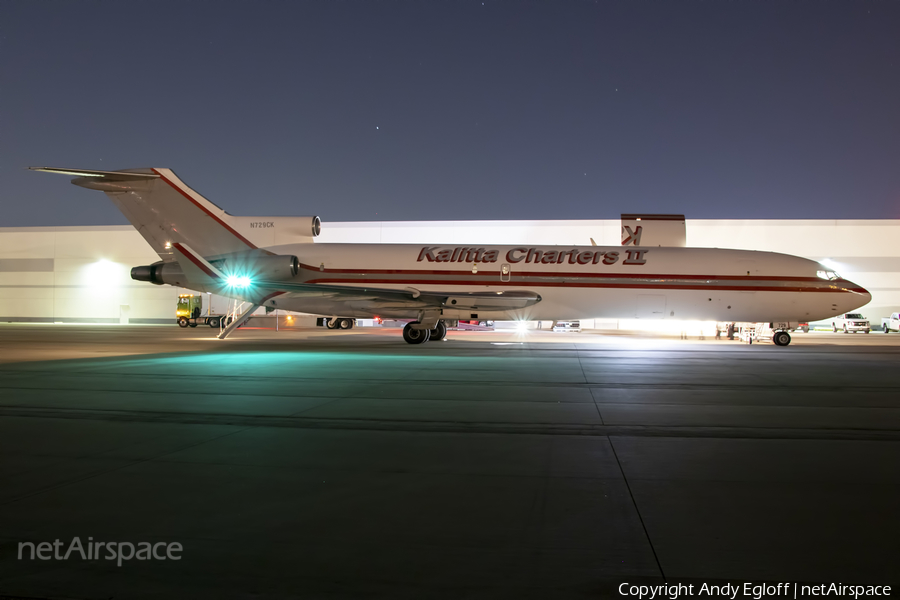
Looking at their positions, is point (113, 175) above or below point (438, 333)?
above

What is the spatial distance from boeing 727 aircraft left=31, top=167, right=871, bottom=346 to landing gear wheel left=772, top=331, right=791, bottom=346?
68mm

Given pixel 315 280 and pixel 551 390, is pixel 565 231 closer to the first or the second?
pixel 315 280

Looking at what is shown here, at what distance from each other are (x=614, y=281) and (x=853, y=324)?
92.0 feet

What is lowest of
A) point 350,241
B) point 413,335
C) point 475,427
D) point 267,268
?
point 475,427

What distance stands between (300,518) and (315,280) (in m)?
19.9

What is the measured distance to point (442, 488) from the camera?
4.51m

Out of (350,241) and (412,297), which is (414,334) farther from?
(350,241)

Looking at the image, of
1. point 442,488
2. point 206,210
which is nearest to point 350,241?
point 206,210

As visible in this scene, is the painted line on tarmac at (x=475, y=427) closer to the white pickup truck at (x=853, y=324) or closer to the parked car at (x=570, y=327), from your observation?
the parked car at (x=570, y=327)

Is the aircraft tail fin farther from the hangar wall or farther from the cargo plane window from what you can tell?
the cargo plane window

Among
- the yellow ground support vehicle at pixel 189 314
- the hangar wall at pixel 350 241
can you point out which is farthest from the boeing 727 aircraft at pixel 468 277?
the hangar wall at pixel 350 241

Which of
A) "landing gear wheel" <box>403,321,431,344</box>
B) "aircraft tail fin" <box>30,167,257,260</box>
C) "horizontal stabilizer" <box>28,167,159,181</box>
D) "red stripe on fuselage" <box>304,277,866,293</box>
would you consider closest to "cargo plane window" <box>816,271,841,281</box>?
"red stripe on fuselage" <box>304,277,866,293</box>

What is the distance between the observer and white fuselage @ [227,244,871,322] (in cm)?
2155

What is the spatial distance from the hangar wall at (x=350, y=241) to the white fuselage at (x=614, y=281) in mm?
20258
